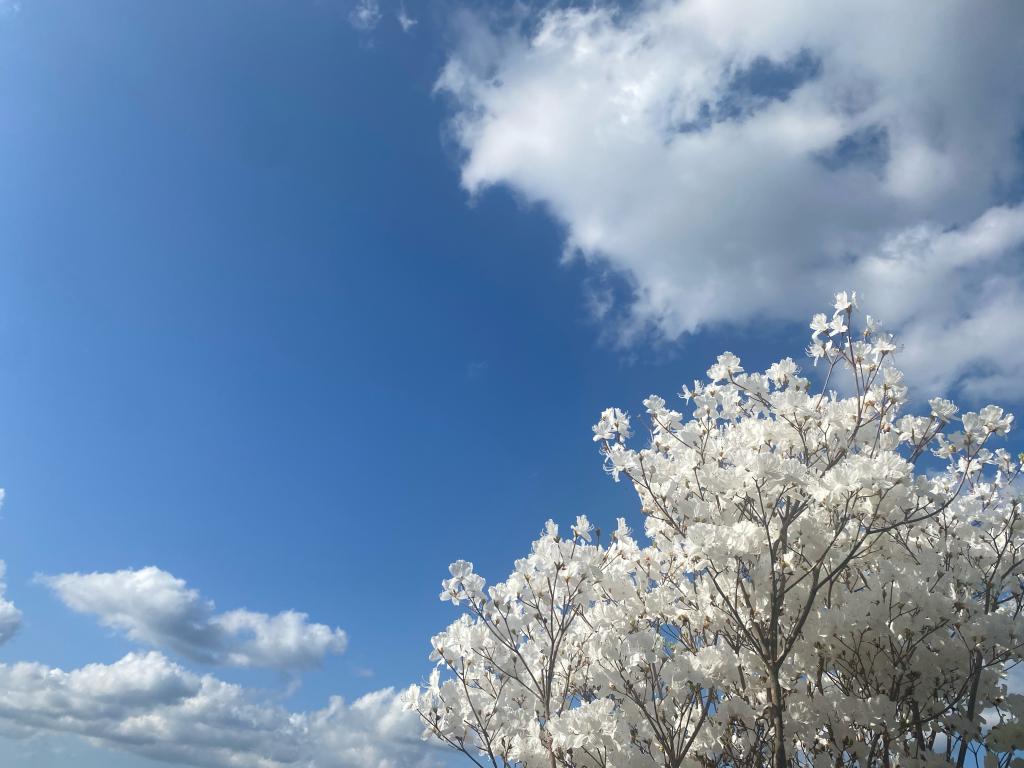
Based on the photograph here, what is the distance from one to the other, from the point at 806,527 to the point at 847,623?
2.90 ft

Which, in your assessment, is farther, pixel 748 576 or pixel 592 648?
pixel 592 648

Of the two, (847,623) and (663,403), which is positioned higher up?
(663,403)

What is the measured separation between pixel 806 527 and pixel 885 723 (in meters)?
1.73

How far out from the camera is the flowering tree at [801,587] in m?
5.48

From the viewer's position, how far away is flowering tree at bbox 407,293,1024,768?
5477 millimetres

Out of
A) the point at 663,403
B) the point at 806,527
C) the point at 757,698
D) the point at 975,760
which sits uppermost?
the point at 663,403

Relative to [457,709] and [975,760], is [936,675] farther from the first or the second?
[457,709]

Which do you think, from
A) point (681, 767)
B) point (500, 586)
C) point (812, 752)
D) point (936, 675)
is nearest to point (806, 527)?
point (936, 675)

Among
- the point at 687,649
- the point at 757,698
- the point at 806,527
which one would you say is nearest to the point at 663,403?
the point at 806,527

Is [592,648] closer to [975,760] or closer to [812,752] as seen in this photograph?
[812,752]

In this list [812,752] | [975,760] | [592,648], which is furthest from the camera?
[592,648]

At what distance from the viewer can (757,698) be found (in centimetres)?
658

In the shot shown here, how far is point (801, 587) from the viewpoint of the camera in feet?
20.0

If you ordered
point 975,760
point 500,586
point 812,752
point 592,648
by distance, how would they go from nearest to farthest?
point 975,760
point 812,752
point 592,648
point 500,586
